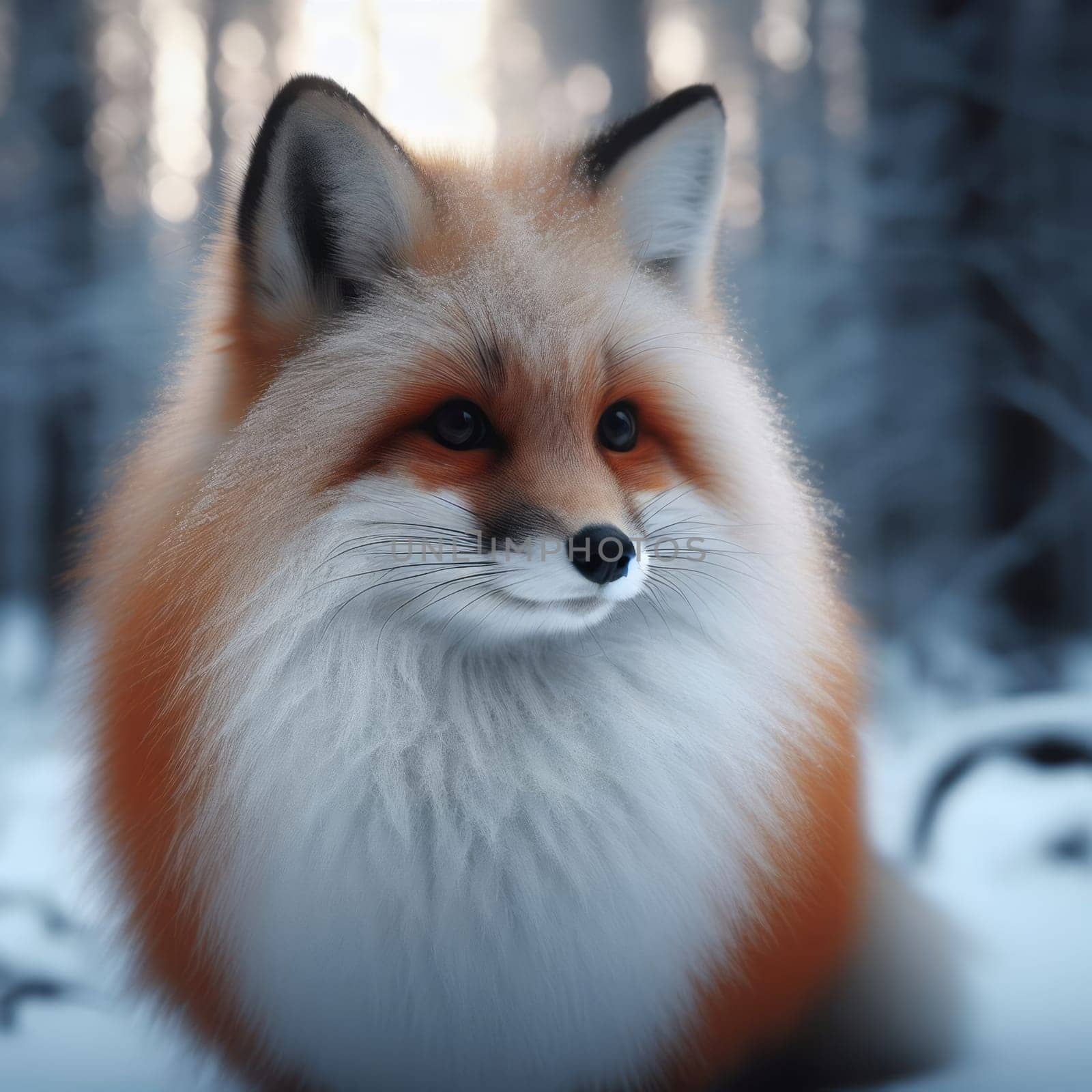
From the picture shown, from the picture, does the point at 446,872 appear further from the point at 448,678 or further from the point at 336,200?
the point at 336,200

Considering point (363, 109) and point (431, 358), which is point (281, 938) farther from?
point (363, 109)

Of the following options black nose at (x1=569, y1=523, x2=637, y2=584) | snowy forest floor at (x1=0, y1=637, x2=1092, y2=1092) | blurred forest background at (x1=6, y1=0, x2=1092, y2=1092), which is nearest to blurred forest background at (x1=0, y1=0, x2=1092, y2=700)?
blurred forest background at (x1=6, y1=0, x2=1092, y2=1092)

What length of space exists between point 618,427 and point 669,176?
29 cm

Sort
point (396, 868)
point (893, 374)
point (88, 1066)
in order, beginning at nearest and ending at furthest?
point (396, 868), point (88, 1066), point (893, 374)

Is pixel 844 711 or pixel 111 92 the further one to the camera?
pixel 111 92

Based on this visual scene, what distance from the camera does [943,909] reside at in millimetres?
969

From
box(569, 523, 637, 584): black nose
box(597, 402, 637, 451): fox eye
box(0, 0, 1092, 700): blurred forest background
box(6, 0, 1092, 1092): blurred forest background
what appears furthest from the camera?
box(0, 0, 1092, 700): blurred forest background

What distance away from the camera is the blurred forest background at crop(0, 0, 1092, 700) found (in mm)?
1705

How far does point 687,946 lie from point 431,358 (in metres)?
0.56

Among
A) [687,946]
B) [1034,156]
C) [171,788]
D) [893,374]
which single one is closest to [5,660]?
[171,788]

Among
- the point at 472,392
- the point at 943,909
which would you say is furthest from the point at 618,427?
the point at 943,909

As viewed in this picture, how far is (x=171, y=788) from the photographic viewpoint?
69 centimetres

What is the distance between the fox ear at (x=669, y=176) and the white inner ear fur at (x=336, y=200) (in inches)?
8.3

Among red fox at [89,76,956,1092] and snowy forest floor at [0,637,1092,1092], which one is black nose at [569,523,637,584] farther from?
snowy forest floor at [0,637,1092,1092]
